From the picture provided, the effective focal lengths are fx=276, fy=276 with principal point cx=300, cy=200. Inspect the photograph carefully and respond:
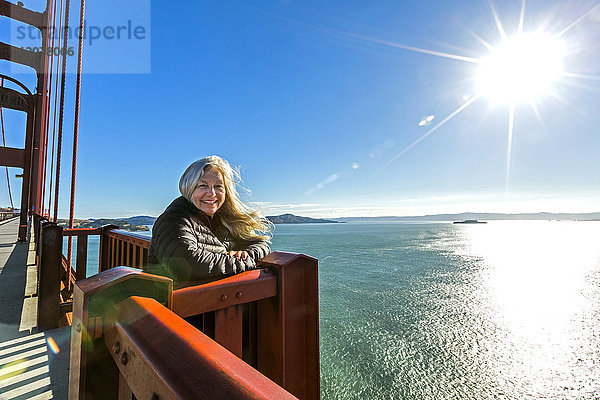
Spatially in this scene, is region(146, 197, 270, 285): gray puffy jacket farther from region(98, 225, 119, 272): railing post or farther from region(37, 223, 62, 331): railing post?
region(98, 225, 119, 272): railing post

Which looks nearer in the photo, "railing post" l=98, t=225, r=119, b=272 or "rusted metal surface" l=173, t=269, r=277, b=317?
"rusted metal surface" l=173, t=269, r=277, b=317

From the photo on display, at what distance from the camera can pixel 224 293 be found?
98 cm

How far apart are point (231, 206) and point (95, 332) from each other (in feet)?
3.49

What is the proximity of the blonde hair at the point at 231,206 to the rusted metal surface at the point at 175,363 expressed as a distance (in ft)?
3.34

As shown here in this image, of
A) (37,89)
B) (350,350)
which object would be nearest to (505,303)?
(350,350)

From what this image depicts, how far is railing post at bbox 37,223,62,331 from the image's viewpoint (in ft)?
8.59

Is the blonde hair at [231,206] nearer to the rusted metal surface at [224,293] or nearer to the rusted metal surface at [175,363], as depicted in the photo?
the rusted metal surface at [224,293]

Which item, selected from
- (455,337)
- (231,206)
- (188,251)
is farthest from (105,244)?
(455,337)

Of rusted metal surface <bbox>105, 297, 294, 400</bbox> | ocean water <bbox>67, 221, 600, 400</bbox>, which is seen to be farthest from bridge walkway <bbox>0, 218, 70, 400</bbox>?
ocean water <bbox>67, 221, 600, 400</bbox>

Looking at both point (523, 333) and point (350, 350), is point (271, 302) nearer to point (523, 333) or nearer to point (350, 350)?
point (350, 350)

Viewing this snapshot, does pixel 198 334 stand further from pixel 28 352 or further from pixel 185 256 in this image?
pixel 28 352

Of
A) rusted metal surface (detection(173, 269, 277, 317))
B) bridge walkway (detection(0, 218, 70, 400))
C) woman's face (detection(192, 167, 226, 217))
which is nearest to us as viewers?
rusted metal surface (detection(173, 269, 277, 317))

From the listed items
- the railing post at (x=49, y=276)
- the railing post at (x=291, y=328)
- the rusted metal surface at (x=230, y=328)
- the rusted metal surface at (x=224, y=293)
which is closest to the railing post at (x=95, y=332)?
the rusted metal surface at (x=224, y=293)

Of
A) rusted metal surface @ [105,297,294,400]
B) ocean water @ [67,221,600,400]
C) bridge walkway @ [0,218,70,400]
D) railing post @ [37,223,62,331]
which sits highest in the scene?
rusted metal surface @ [105,297,294,400]
